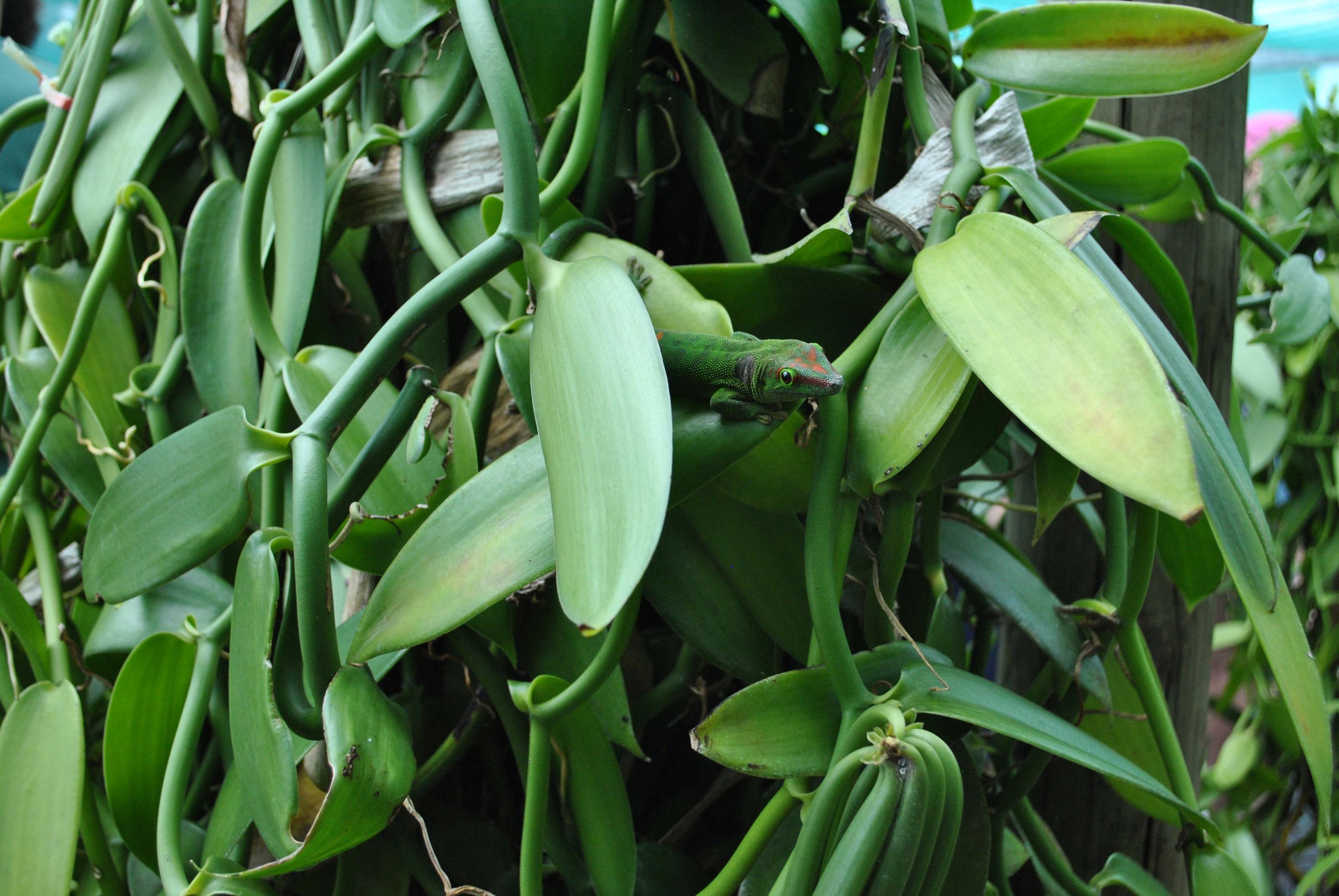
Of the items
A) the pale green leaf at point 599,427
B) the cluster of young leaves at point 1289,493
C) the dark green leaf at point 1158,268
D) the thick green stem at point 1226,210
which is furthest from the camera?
the cluster of young leaves at point 1289,493

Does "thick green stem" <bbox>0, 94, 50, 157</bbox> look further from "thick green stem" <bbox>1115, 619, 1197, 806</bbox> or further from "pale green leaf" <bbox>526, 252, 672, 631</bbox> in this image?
"thick green stem" <bbox>1115, 619, 1197, 806</bbox>

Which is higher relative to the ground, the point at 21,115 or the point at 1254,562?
the point at 21,115

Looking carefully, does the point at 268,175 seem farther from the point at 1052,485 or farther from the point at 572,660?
the point at 1052,485

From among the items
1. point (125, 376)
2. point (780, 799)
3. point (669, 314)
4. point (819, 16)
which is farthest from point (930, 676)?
point (125, 376)

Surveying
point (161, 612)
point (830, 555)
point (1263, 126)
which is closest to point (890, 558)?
point (830, 555)

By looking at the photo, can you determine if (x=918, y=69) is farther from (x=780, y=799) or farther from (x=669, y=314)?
(x=780, y=799)

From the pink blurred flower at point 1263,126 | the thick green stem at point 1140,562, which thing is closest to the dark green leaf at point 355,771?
the thick green stem at point 1140,562

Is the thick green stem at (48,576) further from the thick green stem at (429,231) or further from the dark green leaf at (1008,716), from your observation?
the dark green leaf at (1008,716)
